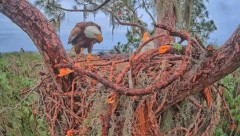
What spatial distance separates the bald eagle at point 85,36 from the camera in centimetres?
475

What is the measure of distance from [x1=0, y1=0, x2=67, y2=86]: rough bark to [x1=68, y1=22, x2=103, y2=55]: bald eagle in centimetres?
136

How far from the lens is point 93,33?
15.5 ft

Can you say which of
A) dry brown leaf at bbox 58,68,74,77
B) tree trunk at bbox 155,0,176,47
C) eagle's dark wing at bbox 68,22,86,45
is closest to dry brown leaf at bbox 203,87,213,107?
dry brown leaf at bbox 58,68,74,77

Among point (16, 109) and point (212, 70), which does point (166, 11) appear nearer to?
point (16, 109)

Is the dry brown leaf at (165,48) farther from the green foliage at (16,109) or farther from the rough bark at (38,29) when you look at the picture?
the green foliage at (16,109)

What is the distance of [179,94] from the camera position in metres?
3.15

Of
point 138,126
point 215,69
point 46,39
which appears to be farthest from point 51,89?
point 215,69

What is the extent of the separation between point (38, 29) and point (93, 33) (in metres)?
1.41

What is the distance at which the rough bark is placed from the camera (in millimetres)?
3355

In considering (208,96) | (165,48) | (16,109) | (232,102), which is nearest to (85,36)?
(208,96)

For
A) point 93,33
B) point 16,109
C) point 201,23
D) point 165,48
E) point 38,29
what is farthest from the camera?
point 201,23

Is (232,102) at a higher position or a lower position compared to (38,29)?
lower

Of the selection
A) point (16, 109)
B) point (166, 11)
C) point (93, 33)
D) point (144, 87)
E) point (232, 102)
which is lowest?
point (16, 109)

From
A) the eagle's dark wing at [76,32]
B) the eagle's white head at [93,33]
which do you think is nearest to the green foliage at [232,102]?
the eagle's white head at [93,33]
